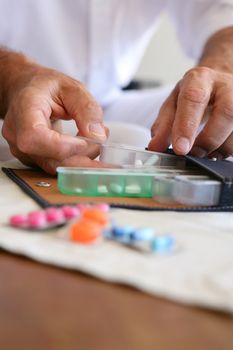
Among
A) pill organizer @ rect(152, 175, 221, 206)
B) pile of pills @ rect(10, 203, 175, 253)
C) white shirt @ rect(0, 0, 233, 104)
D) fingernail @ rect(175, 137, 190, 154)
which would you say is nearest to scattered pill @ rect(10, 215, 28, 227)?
pile of pills @ rect(10, 203, 175, 253)

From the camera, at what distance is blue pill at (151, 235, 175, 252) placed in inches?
11.8

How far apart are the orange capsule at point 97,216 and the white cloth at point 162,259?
2cm

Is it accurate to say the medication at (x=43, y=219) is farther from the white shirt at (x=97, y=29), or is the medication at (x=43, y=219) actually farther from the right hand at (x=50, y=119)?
the white shirt at (x=97, y=29)

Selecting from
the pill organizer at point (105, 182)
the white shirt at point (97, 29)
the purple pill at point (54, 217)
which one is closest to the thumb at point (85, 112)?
the pill organizer at point (105, 182)

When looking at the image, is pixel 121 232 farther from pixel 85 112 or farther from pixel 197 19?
pixel 197 19

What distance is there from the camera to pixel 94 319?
0.75ft

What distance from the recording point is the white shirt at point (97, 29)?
3.45ft

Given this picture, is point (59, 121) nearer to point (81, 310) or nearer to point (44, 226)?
point (44, 226)

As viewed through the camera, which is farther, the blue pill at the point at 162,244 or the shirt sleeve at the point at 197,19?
the shirt sleeve at the point at 197,19

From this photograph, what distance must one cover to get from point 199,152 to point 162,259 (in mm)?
328

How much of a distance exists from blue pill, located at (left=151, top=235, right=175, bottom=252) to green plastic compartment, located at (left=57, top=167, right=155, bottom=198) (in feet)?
0.43

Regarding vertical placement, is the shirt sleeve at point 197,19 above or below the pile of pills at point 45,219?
above

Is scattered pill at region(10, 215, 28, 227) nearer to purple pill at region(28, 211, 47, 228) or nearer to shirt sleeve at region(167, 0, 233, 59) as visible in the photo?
purple pill at region(28, 211, 47, 228)

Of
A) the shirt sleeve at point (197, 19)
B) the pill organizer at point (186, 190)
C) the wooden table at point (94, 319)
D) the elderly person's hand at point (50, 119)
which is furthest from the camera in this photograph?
the shirt sleeve at point (197, 19)
